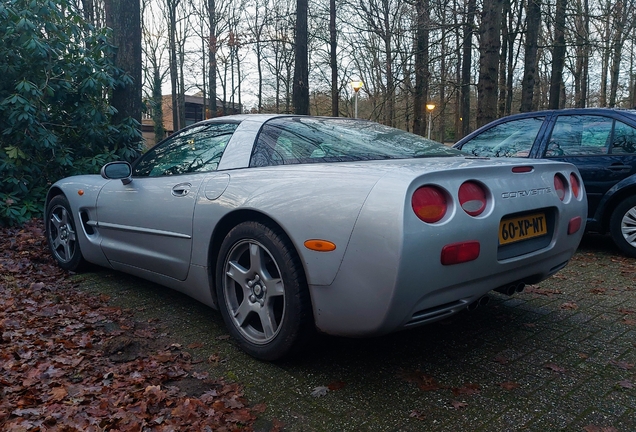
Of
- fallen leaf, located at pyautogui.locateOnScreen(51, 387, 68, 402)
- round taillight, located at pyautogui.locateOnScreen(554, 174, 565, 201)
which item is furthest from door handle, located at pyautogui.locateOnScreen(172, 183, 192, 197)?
round taillight, located at pyautogui.locateOnScreen(554, 174, 565, 201)

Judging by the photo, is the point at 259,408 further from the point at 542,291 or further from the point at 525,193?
the point at 542,291

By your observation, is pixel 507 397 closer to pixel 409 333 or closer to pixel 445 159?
pixel 409 333

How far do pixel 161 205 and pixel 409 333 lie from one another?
1.83m

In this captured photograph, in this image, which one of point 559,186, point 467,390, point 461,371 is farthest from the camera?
point 559,186

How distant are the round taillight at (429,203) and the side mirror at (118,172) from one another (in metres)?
2.54

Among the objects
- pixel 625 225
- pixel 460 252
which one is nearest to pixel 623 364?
pixel 460 252

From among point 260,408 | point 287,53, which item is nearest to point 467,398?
point 260,408

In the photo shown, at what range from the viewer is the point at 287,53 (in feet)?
106

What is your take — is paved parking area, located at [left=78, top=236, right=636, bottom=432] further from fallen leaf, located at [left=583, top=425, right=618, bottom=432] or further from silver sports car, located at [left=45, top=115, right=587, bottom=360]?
silver sports car, located at [left=45, top=115, right=587, bottom=360]

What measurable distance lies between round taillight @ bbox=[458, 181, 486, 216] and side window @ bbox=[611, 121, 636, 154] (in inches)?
145

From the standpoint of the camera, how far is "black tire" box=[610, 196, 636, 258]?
5.30m

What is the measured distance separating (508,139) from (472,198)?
13.5 ft

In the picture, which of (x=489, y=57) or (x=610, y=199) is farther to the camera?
(x=489, y=57)

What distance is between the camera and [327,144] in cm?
310
